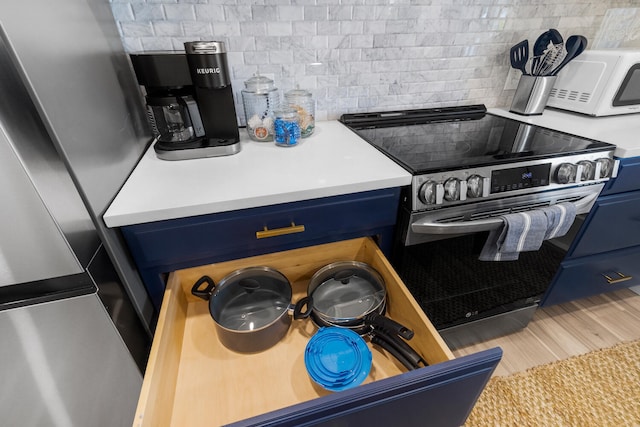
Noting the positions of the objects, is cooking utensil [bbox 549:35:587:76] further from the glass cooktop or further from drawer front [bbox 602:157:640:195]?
drawer front [bbox 602:157:640:195]

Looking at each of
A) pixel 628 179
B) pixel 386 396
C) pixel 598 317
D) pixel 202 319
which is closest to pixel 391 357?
pixel 386 396

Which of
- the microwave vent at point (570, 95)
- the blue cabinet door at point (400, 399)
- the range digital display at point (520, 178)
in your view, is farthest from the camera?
the microwave vent at point (570, 95)

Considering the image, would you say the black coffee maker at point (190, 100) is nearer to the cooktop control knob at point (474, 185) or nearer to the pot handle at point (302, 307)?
the pot handle at point (302, 307)

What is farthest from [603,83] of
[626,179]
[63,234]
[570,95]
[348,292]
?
[63,234]

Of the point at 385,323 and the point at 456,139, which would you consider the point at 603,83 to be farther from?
the point at 385,323

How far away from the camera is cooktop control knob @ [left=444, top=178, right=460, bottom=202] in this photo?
0.88 meters

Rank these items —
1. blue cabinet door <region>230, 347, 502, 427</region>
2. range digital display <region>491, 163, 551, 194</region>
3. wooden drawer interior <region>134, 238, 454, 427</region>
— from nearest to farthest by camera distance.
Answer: blue cabinet door <region>230, 347, 502, 427</region> < wooden drawer interior <region>134, 238, 454, 427</region> < range digital display <region>491, 163, 551, 194</region>

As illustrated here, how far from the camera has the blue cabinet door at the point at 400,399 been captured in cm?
49

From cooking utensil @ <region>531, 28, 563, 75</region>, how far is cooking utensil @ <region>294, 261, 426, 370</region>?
1.27 metres

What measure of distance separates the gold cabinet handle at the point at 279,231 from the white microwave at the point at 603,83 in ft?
4.78

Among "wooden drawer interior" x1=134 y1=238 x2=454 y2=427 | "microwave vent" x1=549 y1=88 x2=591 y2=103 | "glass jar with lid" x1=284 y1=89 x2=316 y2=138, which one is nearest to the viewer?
"wooden drawer interior" x1=134 y1=238 x2=454 y2=427

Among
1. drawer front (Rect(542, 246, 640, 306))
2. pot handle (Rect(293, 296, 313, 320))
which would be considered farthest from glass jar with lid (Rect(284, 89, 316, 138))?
drawer front (Rect(542, 246, 640, 306))

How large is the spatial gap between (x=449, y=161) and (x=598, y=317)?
4.43 feet

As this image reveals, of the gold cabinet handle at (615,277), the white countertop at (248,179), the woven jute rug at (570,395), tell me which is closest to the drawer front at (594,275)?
the gold cabinet handle at (615,277)
